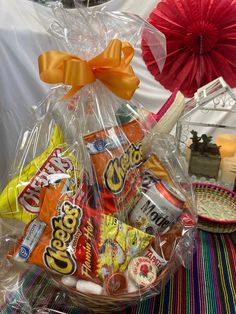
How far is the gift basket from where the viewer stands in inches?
17.0

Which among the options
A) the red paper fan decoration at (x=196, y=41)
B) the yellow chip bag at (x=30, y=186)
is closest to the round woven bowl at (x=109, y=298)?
the yellow chip bag at (x=30, y=186)

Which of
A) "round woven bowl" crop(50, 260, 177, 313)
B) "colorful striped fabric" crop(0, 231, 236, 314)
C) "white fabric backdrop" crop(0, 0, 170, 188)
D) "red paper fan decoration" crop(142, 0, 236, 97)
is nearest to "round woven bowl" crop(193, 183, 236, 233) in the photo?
"colorful striped fabric" crop(0, 231, 236, 314)

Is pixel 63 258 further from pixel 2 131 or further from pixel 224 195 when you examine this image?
pixel 2 131

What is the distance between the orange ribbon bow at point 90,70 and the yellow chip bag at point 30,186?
120 mm

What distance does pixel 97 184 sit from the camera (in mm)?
518

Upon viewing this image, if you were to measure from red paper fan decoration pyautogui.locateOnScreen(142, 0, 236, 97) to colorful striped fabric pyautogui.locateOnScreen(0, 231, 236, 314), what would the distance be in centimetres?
48

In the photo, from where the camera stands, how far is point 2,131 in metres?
1.16

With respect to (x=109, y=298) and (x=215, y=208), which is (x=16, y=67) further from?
(x=109, y=298)

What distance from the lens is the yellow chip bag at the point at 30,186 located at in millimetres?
476

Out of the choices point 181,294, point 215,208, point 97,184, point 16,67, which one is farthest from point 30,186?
point 16,67

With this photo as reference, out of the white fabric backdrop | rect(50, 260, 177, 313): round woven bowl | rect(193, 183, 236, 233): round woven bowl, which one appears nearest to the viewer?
rect(50, 260, 177, 313): round woven bowl

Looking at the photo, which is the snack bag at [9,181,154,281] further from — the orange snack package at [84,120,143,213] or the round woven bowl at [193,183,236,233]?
the round woven bowl at [193,183,236,233]

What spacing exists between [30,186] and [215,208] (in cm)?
Result: 43

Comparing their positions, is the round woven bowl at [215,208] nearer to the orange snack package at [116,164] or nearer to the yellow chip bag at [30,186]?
the orange snack package at [116,164]
